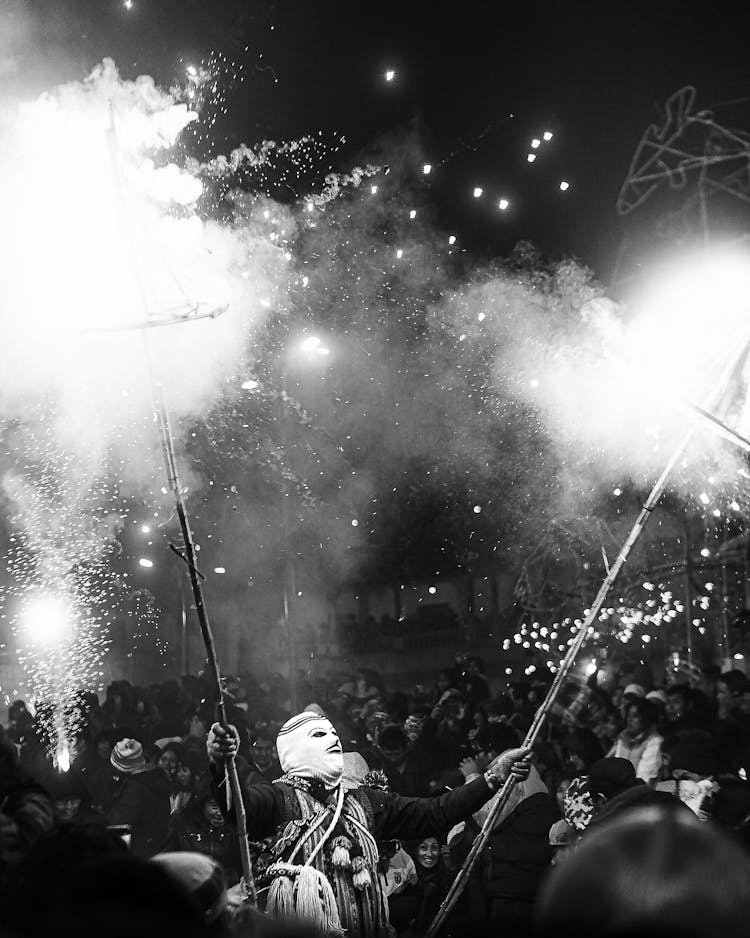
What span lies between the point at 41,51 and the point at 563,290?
5.83 m


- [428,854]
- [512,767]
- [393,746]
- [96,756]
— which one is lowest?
[428,854]

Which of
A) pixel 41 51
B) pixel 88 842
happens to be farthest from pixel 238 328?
pixel 88 842

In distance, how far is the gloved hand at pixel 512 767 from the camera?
4.32m

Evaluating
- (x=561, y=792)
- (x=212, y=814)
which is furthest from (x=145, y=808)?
(x=561, y=792)

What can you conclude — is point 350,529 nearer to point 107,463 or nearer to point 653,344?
point 107,463

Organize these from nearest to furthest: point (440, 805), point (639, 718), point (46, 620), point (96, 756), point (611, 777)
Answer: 1. point (440, 805)
2. point (611, 777)
3. point (639, 718)
4. point (96, 756)
5. point (46, 620)

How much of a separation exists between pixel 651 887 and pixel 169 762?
806cm

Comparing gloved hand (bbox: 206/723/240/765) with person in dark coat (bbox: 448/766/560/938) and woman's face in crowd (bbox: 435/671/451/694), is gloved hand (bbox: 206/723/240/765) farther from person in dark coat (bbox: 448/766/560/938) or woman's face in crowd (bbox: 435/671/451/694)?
woman's face in crowd (bbox: 435/671/451/694)

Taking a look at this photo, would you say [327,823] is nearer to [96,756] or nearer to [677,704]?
[677,704]

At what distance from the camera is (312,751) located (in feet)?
15.0

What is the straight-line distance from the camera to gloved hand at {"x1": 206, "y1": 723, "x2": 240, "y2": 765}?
3.94 meters

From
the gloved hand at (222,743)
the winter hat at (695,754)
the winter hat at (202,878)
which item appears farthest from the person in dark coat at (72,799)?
the winter hat at (202,878)

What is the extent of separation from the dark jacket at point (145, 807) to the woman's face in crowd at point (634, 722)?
354 centimetres

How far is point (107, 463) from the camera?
36.3ft
